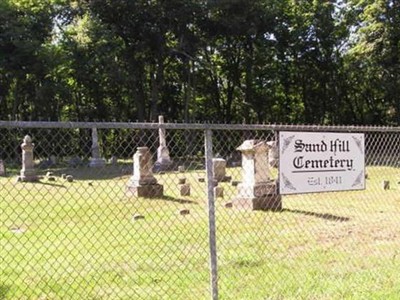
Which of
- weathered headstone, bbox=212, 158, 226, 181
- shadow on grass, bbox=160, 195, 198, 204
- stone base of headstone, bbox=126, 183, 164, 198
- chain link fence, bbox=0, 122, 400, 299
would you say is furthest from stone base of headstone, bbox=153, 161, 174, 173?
shadow on grass, bbox=160, 195, 198, 204

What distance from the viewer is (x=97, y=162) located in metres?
26.6

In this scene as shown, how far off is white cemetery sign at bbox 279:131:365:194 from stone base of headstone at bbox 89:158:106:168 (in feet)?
67.3

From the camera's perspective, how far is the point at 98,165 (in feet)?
85.1

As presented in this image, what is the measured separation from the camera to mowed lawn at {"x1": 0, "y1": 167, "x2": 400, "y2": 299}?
20.2 feet

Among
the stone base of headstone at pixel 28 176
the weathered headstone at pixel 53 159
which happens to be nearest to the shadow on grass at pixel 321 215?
the stone base of headstone at pixel 28 176

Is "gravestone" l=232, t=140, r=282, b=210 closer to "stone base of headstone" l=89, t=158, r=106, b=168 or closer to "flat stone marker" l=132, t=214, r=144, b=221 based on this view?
"flat stone marker" l=132, t=214, r=144, b=221

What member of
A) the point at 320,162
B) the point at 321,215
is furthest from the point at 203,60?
the point at 320,162

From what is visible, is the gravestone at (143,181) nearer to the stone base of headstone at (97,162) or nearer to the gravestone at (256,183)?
the gravestone at (256,183)

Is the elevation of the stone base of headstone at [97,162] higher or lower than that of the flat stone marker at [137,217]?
lower

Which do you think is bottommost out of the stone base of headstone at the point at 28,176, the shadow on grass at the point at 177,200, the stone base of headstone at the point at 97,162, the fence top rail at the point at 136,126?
the stone base of headstone at the point at 97,162

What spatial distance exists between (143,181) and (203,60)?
26.8m

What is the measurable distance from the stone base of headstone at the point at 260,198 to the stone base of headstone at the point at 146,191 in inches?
125

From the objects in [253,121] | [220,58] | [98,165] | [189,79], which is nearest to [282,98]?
[253,121]

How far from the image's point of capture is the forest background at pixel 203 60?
3259cm
